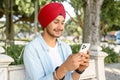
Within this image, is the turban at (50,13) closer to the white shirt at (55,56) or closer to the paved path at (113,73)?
the white shirt at (55,56)

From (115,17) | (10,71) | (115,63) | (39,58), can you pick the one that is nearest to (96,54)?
(10,71)

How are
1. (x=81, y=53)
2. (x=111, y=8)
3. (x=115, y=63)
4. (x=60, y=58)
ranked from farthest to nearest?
(x=111, y=8), (x=115, y=63), (x=60, y=58), (x=81, y=53)

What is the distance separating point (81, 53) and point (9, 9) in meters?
19.9

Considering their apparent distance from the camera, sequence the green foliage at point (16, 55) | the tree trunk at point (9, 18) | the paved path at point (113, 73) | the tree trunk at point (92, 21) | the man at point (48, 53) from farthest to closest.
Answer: the tree trunk at point (9, 18), the tree trunk at point (92, 21), the paved path at point (113, 73), the green foliage at point (16, 55), the man at point (48, 53)

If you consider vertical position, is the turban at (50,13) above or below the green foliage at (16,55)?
above

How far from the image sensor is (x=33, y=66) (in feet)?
7.41

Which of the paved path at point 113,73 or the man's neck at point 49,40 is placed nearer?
the man's neck at point 49,40

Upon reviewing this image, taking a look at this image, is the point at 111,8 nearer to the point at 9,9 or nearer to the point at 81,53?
the point at 9,9

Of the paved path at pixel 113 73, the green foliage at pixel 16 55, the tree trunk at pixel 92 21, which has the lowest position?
the paved path at pixel 113 73

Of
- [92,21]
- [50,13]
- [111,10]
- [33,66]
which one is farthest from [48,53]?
[111,10]

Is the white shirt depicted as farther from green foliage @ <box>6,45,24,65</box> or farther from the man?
green foliage @ <box>6,45,24,65</box>

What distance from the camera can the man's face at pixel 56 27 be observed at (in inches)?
92.4

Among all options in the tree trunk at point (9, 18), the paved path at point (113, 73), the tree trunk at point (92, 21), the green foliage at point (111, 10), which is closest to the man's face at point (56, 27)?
the paved path at point (113, 73)

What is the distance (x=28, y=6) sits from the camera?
805 inches
